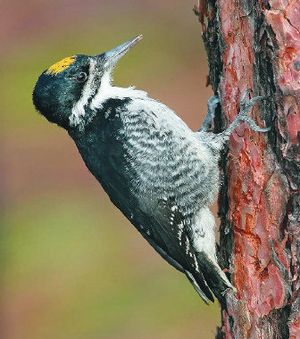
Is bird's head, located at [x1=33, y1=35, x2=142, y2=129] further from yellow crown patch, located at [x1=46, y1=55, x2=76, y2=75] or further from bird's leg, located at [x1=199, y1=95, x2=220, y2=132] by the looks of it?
bird's leg, located at [x1=199, y1=95, x2=220, y2=132]

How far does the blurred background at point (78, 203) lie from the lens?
7305mm

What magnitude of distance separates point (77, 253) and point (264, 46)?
499 cm

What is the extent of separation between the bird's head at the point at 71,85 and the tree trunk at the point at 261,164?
75 centimetres

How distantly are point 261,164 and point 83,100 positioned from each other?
1.20m

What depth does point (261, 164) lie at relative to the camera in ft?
11.6

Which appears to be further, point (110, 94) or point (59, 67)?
point (110, 94)

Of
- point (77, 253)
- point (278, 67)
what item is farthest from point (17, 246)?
point (278, 67)

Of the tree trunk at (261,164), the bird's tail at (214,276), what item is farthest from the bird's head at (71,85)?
the bird's tail at (214,276)

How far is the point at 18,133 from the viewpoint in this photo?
9.71 m

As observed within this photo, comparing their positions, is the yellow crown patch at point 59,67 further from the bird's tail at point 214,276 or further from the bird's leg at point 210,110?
the bird's tail at point 214,276

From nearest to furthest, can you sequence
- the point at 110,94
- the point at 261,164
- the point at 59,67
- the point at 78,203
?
the point at 261,164 < the point at 59,67 < the point at 110,94 < the point at 78,203

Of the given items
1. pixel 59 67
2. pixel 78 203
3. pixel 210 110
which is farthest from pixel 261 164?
pixel 78 203

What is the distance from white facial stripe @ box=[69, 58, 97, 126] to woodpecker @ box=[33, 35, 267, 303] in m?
0.08

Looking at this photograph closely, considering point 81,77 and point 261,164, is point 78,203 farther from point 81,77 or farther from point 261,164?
point 261,164
